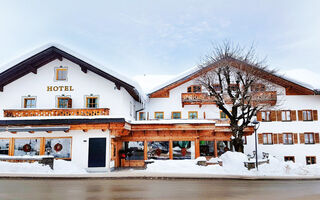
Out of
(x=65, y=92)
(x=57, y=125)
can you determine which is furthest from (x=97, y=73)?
(x=57, y=125)

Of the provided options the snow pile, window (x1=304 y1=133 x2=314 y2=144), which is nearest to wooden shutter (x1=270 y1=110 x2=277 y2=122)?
window (x1=304 y1=133 x2=314 y2=144)

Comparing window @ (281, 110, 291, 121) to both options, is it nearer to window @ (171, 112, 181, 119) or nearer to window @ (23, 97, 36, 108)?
window @ (171, 112, 181, 119)

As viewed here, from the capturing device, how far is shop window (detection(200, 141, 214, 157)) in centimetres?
2209

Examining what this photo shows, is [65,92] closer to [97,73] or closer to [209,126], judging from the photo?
[97,73]

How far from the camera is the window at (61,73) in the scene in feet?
67.4

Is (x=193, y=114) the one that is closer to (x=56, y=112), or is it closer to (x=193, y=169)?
(x=193, y=169)

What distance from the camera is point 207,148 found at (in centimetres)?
2225

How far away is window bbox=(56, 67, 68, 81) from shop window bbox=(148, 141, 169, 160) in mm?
8178

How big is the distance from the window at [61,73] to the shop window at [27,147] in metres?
4.78

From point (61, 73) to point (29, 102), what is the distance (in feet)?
10.5

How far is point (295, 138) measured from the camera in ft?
83.1

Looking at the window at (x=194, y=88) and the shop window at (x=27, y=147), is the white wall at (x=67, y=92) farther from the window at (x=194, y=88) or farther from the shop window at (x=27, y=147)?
the window at (x=194, y=88)

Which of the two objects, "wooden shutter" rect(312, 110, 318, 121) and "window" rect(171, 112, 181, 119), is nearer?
"window" rect(171, 112, 181, 119)

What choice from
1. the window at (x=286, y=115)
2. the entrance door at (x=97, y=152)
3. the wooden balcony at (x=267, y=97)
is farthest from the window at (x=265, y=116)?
the entrance door at (x=97, y=152)
